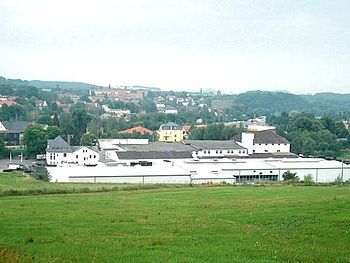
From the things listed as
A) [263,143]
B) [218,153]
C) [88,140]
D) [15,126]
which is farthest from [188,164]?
[15,126]

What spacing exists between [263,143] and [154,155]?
773 inches

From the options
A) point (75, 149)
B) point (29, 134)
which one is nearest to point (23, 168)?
point (75, 149)

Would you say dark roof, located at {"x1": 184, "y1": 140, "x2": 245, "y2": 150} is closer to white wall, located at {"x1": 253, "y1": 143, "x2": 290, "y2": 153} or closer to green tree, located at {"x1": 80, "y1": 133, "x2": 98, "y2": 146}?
white wall, located at {"x1": 253, "y1": 143, "x2": 290, "y2": 153}

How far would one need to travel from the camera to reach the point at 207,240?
16.4 m

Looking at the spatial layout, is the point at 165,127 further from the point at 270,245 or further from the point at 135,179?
the point at 270,245

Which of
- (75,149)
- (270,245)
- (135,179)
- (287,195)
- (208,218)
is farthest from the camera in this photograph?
(75,149)

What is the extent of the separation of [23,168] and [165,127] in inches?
1919

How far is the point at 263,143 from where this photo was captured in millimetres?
79250

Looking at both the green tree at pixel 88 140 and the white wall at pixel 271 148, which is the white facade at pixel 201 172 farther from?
the green tree at pixel 88 140

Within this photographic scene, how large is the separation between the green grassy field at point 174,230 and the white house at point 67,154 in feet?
122

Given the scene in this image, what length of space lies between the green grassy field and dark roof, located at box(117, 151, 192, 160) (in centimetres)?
3441

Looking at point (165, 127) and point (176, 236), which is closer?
point (176, 236)

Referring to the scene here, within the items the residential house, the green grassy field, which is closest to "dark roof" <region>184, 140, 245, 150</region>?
the residential house

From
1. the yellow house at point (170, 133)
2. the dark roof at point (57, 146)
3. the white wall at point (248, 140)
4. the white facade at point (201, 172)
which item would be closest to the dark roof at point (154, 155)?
the white facade at point (201, 172)
